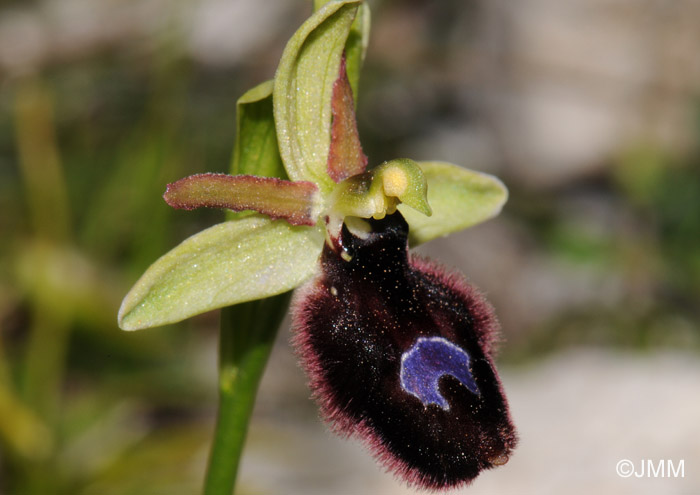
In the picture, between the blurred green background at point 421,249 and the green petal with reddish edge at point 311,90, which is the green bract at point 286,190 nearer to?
the green petal with reddish edge at point 311,90

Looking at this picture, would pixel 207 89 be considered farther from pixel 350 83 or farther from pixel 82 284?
pixel 350 83

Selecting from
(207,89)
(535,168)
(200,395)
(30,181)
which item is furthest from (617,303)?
(30,181)

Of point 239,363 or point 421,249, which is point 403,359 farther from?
point 421,249

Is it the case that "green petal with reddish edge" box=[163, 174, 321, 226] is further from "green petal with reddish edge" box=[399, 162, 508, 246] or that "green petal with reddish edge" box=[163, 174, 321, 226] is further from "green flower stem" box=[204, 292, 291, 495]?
"green petal with reddish edge" box=[399, 162, 508, 246]

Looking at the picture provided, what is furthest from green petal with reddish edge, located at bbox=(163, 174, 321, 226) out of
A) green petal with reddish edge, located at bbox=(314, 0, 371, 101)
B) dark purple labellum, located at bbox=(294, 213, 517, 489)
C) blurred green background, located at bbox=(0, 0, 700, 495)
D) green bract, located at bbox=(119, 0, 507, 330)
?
blurred green background, located at bbox=(0, 0, 700, 495)

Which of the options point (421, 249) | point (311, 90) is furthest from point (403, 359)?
point (421, 249)
